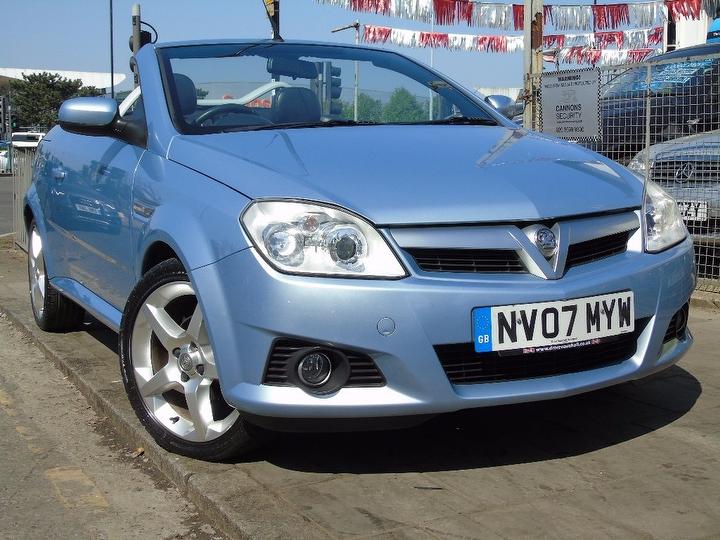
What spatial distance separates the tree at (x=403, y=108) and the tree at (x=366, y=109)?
0.04 m

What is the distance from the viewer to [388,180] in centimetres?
308

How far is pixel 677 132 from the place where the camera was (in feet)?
23.5

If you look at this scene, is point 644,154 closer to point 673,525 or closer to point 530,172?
point 530,172

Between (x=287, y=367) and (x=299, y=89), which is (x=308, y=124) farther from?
(x=287, y=367)

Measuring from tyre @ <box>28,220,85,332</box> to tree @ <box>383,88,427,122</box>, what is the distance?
234 centimetres

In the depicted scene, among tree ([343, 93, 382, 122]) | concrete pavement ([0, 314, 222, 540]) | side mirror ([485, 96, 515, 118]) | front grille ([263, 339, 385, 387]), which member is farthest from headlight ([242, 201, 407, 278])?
side mirror ([485, 96, 515, 118])

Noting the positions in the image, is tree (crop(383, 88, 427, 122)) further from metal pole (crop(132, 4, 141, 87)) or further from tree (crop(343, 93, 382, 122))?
metal pole (crop(132, 4, 141, 87))

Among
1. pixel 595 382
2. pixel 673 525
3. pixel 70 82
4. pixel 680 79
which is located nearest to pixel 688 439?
pixel 595 382

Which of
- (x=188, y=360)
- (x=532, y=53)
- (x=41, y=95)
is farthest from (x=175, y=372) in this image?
(x=41, y=95)

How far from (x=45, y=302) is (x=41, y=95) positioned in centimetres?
6644

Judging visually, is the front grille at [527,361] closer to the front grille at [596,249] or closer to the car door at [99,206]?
the front grille at [596,249]

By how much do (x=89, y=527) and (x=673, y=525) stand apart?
1749 millimetres

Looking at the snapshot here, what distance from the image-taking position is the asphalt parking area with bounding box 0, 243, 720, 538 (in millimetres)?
2768

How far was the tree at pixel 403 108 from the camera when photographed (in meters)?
4.25
